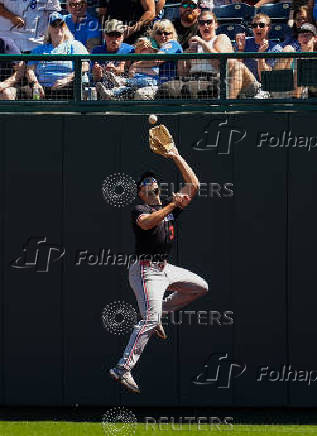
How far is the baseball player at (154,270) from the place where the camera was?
28.9ft

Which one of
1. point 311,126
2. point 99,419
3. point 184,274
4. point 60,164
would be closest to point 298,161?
point 311,126

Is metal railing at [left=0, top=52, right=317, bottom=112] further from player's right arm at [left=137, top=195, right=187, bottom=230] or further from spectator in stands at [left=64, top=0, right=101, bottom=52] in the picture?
spectator in stands at [left=64, top=0, right=101, bottom=52]

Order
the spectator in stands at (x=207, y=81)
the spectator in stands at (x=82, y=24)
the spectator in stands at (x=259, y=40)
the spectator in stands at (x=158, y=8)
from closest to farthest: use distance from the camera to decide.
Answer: the spectator in stands at (x=207, y=81), the spectator in stands at (x=259, y=40), the spectator in stands at (x=82, y=24), the spectator in stands at (x=158, y=8)

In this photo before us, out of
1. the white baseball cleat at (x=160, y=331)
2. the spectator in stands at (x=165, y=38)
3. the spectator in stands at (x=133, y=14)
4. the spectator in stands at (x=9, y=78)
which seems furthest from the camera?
the spectator in stands at (x=133, y=14)

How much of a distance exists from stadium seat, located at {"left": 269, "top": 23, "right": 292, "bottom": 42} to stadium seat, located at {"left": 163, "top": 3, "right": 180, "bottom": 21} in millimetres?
1144

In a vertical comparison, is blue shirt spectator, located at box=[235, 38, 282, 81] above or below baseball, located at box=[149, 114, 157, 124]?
above

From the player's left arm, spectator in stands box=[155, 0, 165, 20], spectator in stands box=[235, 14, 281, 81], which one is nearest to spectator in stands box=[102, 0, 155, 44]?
spectator in stands box=[155, 0, 165, 20]

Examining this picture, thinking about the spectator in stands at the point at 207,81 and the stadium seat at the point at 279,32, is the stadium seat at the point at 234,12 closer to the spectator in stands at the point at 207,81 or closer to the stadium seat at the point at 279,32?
the stadium seat at the point at 279,32

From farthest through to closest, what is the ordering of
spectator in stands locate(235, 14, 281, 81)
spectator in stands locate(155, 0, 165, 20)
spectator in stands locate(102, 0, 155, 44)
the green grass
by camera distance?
spectator in stands locate(155, 0, 165, 20), spectator in stands locate(102, 0, 155, 44), spectator in stands locate(235, 14, 281, 81), the green grass

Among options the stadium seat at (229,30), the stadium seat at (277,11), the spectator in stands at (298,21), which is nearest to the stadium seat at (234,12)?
the stadium seat at (277,11)

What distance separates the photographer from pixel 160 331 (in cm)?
888

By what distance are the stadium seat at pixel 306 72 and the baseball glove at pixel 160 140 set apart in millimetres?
1304

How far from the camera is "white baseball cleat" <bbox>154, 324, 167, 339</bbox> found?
8859 millimetres

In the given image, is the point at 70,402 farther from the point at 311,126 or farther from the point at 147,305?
the point at 311,126
